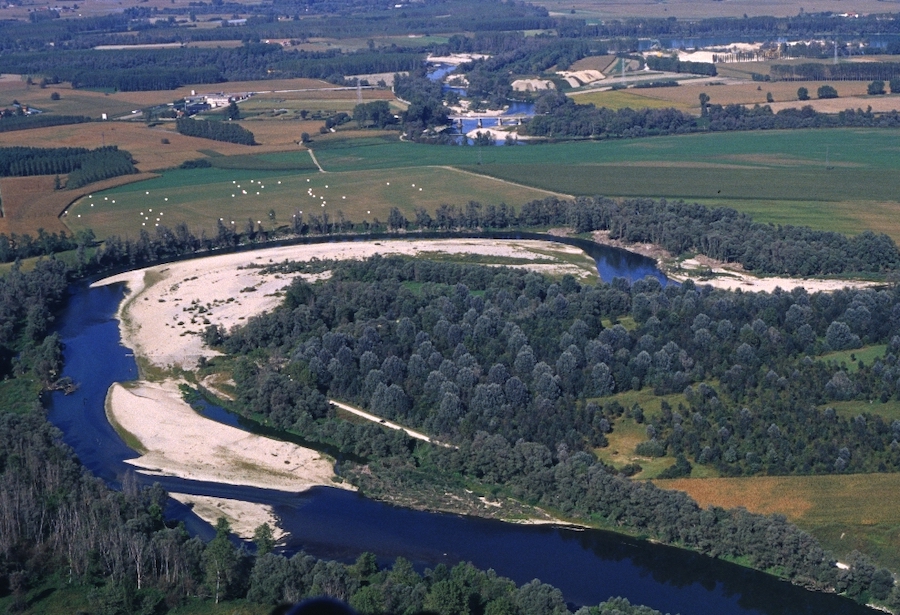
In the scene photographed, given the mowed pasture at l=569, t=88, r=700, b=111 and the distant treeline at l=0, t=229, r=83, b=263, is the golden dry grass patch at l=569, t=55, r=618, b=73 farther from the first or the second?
the distant treeline at l=0, t=229, r=83, b=263

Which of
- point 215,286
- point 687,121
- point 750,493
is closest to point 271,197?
point 215,286

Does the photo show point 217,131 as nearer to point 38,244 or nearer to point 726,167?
point 38,244

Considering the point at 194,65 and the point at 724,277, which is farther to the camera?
the point at 194,65

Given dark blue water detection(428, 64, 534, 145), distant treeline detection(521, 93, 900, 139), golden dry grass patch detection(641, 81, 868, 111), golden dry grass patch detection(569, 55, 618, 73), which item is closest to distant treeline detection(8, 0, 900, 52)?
golden dry grass patch detection(569, 55, 618, 73)

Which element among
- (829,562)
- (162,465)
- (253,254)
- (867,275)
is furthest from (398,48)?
(829,562)

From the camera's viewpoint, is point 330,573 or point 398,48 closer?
point 330,573

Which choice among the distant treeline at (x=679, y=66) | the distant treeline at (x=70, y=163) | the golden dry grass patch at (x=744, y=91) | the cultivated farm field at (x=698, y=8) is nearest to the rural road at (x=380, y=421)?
the distant treeline at (x=70, y=163)

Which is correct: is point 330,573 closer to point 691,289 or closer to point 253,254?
point 691,289

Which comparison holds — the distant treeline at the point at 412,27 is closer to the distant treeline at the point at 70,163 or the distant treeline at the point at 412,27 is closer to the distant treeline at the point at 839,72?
the distant treeline at the point at 839,72
